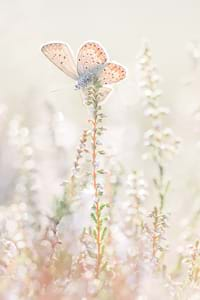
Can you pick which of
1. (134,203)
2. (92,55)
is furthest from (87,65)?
(134,203)

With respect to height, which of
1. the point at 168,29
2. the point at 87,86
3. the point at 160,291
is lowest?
the point at 160,291

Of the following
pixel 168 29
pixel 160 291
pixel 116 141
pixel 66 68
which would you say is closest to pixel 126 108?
pixel 116 141

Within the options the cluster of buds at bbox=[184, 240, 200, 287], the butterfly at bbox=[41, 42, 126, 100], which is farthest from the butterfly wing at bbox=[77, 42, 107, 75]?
the cluster of buds at bbox=[184, 240, 200, 287]

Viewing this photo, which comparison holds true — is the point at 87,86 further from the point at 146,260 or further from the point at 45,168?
the point at 45,168

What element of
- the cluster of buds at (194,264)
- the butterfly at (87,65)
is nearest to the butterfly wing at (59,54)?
the butterfly at (87,65)

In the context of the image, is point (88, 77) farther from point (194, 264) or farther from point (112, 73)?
point (194, 264)

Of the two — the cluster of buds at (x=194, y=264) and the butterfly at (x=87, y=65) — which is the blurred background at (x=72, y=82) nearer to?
the butterfly at (x=87, y=65)
